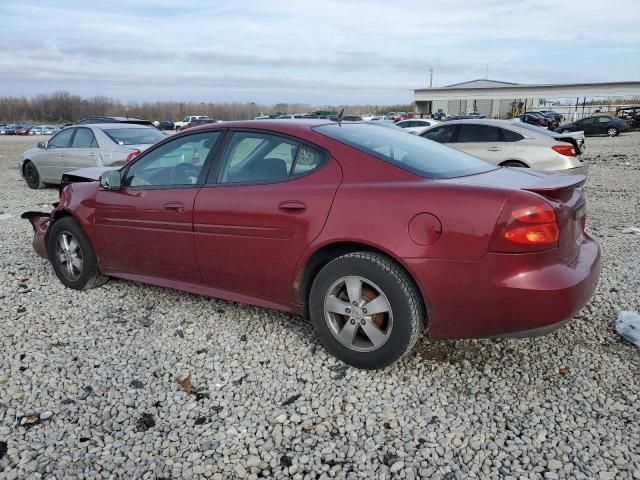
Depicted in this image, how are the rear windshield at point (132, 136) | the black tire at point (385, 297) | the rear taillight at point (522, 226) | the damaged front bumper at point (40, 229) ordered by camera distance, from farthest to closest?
the rear windshield at point (132, 136), the damaged front bumper at point (40, 229), the black tire at point (385, 297), the rear taillight at point (522, 226)

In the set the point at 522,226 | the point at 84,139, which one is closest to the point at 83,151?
the point at 84,139

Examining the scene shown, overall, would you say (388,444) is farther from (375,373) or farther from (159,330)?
(159,330)

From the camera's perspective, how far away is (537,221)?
2719 millimetres

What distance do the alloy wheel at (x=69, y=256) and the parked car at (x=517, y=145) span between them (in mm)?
7194

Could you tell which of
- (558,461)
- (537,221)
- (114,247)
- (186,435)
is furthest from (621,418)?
(114,247)

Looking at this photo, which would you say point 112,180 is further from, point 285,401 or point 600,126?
point 600,126

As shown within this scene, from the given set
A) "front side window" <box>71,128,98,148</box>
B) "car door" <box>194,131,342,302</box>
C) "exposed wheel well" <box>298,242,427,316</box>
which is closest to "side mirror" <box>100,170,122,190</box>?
"car door" <box>194,131,342,302</box>

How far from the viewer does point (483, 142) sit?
9.90m

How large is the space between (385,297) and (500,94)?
207 ft

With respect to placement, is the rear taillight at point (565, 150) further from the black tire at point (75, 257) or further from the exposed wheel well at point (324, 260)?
the black tire at point (75, 257)

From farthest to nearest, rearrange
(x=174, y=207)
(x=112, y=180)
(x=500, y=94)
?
(x=500, y=94), (x=112, y=180), (x=174, y=207)

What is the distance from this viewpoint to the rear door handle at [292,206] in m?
3.25

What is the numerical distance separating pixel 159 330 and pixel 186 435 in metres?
1.37

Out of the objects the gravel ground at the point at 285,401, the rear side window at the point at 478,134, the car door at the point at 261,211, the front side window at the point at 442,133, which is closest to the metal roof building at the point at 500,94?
the front side window at the point at 442,133
